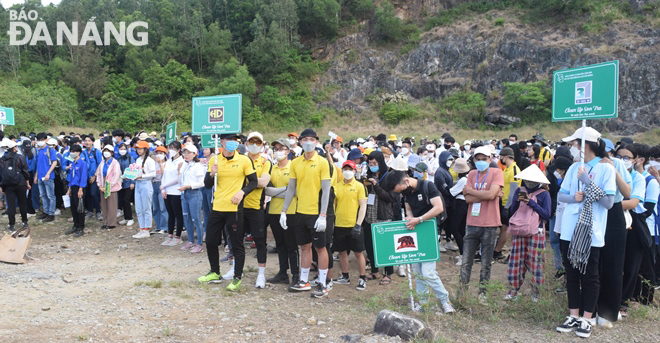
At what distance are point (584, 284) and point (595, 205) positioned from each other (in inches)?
33.4

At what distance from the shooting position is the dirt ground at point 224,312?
15.7ft

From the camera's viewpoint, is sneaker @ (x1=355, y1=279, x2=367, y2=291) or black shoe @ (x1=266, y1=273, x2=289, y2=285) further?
black shoe @ (x1=266, y1=273, x2=289, y2=285)

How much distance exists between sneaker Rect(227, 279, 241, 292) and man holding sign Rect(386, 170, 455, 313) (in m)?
2.36

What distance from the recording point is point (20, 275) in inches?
275

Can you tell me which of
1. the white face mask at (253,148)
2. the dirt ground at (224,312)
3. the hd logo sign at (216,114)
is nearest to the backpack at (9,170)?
the dirt ground at (224,312)

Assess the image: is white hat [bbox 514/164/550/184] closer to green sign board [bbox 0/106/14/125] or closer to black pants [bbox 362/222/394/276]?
black pants [bbox 362/222/394/276]

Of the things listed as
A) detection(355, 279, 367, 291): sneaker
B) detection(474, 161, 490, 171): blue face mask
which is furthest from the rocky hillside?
detection(355, 279, 367, 291): sneaker

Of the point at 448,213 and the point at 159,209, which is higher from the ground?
the point at 448,213

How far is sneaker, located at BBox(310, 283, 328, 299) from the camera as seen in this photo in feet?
19.9

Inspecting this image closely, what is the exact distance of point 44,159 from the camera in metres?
11.6

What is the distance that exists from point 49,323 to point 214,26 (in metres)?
48.4

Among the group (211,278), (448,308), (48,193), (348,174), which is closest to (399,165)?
(348,174)

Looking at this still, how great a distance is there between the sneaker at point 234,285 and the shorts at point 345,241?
143 cm

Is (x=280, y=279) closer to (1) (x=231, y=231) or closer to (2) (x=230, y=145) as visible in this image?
(1) (x=231, y=231)
